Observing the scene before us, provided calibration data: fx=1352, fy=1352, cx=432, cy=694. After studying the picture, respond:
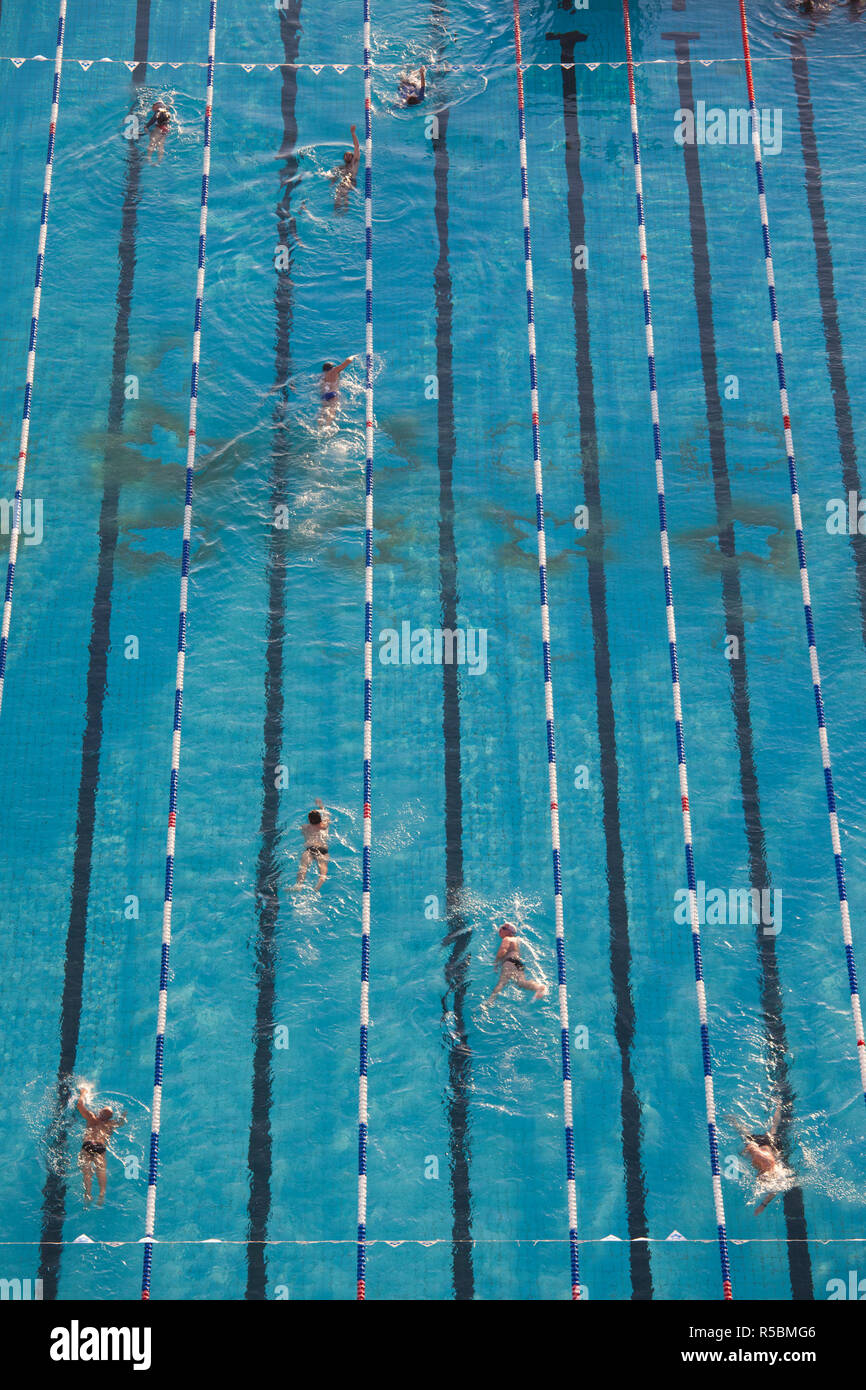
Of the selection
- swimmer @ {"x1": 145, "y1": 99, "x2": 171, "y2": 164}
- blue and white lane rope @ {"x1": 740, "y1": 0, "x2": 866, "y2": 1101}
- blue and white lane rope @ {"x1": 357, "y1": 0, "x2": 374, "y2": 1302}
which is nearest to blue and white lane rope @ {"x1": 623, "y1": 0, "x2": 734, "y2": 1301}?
blue and white lane rope @ {"x1": 740, "y1": 0, "x2": 866, "y2": 1101}

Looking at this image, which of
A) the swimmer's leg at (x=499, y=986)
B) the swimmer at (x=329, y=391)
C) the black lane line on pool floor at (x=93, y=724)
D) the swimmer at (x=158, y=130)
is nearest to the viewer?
the black lane line on pool floor at (x=93, y=724)

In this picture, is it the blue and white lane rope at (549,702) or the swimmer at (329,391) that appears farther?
the swimmer at (329,391)

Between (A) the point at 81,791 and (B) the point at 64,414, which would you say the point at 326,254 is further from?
(A) the point at 81,791

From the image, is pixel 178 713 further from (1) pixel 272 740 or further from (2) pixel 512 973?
(2) pixel 512 973

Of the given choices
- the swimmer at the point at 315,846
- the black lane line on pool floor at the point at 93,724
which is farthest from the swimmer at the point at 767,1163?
the black lane line on pool floor at the point at 93,724

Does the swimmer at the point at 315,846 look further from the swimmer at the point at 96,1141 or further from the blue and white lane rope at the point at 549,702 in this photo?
the swimmer at the point at 96,1141

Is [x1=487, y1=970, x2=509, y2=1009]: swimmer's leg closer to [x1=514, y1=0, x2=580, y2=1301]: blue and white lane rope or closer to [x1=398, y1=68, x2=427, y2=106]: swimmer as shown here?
[x1=514, y1=0, x2=580, y2=1301]: blue and white lane rope

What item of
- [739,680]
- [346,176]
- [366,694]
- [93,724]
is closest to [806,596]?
[739,680]
